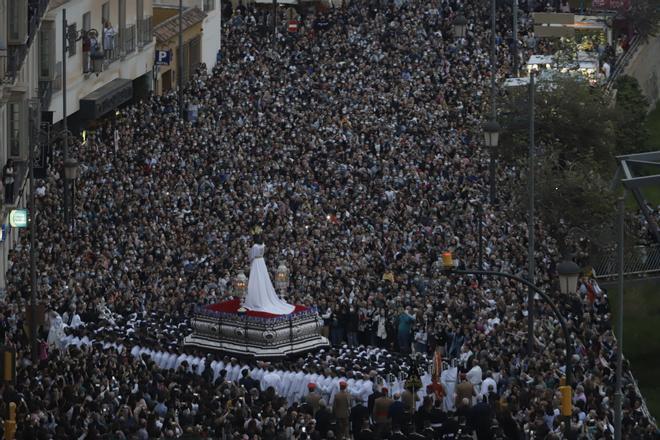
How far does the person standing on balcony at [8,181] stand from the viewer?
6119 cm

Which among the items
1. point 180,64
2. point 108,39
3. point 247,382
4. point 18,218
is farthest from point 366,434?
point 180,64

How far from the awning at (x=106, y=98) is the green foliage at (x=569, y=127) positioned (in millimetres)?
13083

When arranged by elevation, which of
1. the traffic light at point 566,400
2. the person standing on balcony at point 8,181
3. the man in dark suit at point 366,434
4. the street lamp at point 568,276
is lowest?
the man in dark suit at point 366,434

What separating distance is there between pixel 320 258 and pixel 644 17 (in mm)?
33992

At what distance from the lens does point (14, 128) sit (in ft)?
204

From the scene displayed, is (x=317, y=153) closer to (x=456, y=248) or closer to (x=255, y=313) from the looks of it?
(x=456, y=248)

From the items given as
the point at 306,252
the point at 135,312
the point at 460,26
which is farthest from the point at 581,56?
the point at 135,312

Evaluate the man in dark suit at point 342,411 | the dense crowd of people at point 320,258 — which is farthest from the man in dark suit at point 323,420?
the man in dark suit at point 342,411

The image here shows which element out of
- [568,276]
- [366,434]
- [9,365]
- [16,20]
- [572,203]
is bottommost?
[366,434]

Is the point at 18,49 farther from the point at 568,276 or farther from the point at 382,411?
the point at 568,276

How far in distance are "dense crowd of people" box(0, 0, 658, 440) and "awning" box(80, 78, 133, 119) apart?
2.72ft

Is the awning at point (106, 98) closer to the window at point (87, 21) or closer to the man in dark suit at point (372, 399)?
the window at point (87, 21)

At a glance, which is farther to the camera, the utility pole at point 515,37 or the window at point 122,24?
the utility pole at point 515,37

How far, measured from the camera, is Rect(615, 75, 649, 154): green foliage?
252 feet
